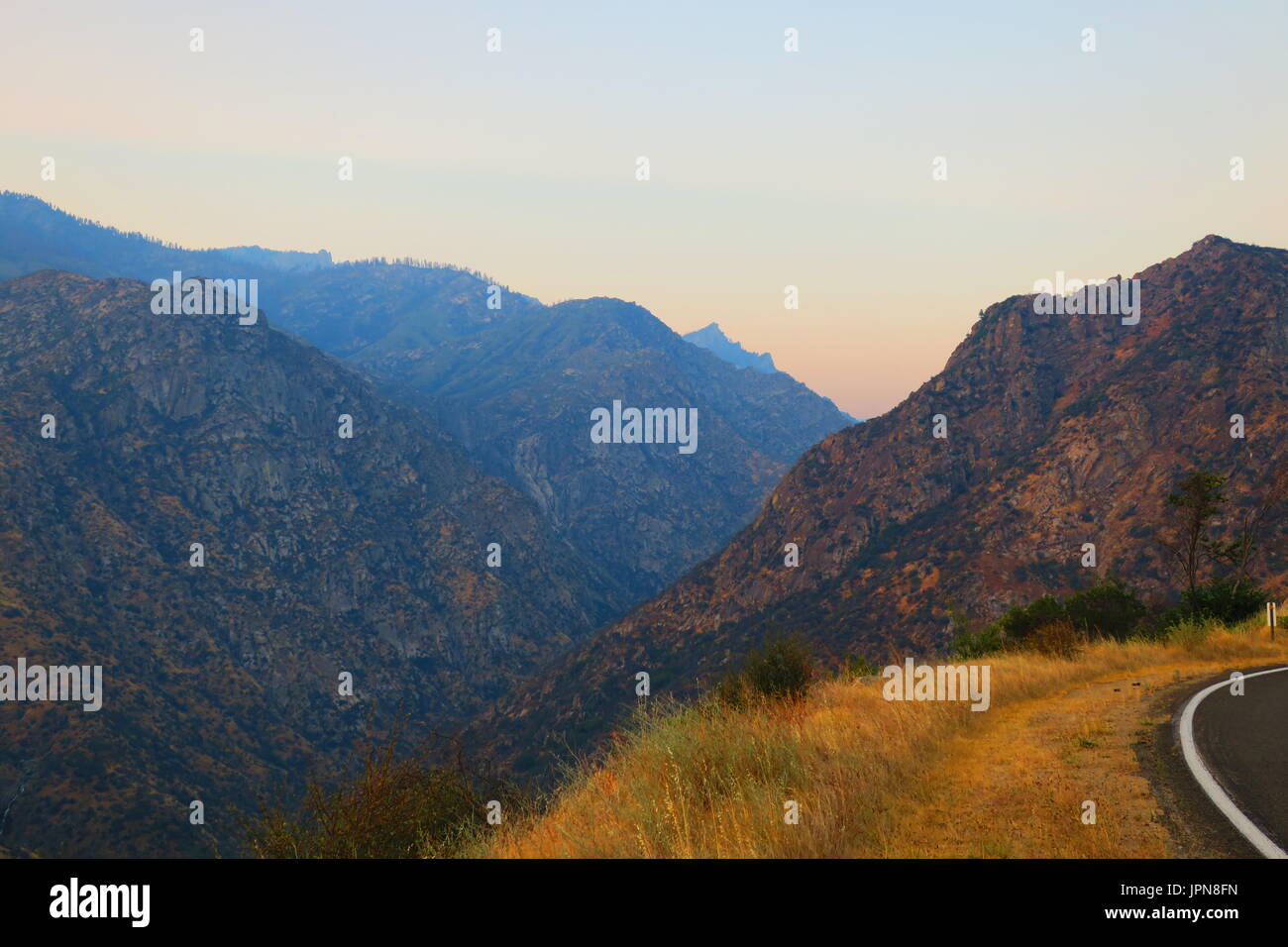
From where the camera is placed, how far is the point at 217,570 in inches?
4058

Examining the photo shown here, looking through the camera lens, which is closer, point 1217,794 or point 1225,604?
point 1217,794

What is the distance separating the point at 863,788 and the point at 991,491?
235 ft

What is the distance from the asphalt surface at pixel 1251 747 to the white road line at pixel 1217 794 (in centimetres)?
5

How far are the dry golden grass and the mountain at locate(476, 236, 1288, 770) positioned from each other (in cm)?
4270

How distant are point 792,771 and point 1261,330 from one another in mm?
82842

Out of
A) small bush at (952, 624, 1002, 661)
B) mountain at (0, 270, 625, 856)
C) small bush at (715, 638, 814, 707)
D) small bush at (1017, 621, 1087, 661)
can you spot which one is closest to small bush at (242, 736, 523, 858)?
small bush at (715, 638, 814, 707)

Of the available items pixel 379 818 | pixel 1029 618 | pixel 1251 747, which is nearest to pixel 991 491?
pixel 1029 618

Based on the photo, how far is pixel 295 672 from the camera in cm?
10019

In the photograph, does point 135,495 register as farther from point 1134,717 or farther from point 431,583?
point 1134,717

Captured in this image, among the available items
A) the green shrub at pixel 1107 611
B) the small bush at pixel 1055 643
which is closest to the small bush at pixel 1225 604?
the green shrub at pixel 1107 611

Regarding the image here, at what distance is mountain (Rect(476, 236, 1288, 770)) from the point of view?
59.3 meters

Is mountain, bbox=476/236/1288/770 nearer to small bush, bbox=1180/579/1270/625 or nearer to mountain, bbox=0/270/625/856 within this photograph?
small bush, bbox=1180/579/1270/625

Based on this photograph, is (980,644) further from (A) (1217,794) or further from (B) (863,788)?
(B) (863,788)
